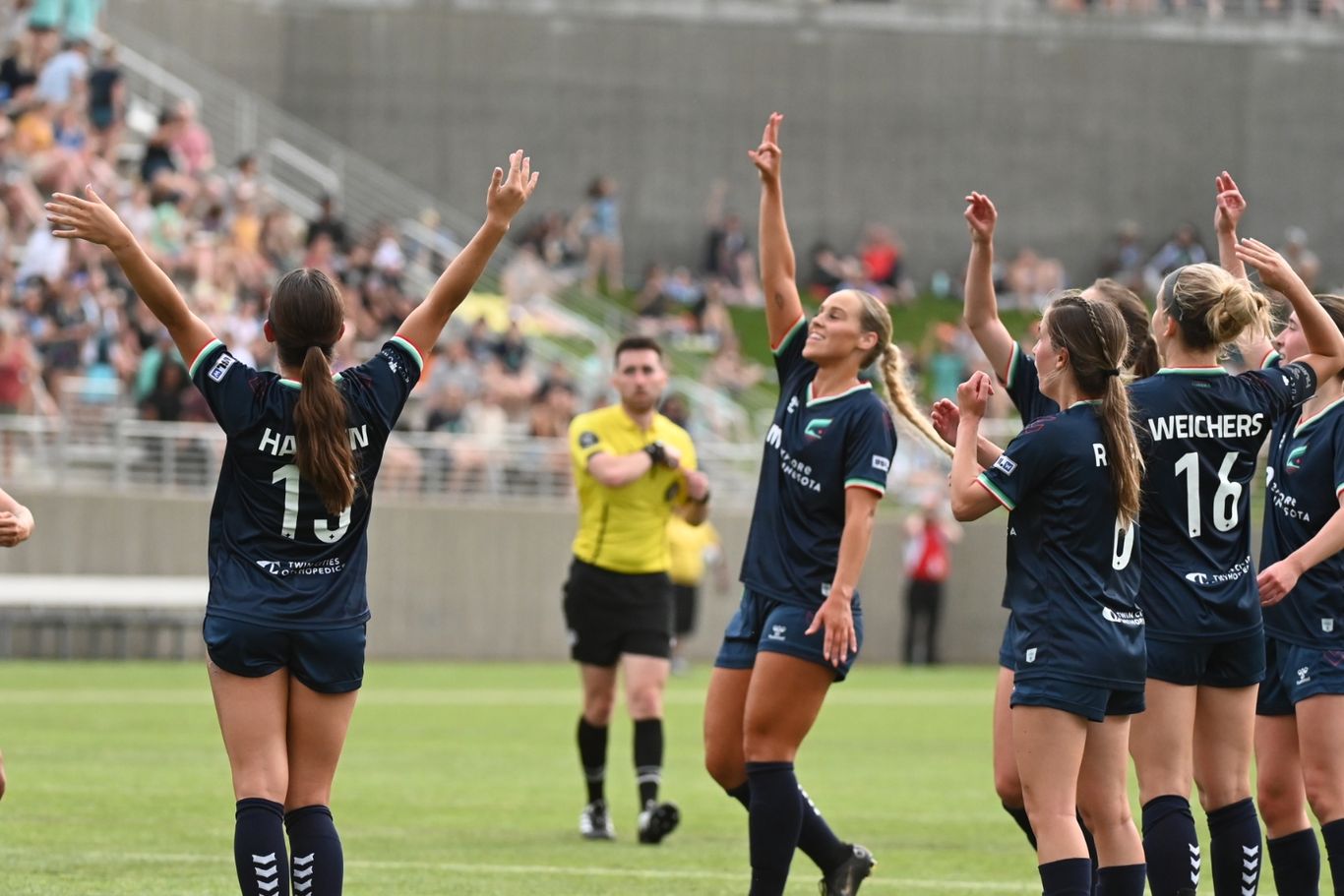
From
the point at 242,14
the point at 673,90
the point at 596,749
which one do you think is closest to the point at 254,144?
the point at 242,14

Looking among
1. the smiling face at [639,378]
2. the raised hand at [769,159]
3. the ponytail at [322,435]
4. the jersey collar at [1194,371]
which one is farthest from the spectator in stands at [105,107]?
the jersey collar at [1194,371]

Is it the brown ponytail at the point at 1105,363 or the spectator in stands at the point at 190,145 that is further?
the spectator in stands at the point at 190,145

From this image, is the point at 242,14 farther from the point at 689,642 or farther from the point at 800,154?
the point at 689,642

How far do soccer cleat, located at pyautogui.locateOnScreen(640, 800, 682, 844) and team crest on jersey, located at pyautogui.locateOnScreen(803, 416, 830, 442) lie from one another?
2966mm

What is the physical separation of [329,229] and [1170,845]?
21.2 metres

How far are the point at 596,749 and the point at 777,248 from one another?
135 inches

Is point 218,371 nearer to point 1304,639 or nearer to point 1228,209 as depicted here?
Result: point 1228,209

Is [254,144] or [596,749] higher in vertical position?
[254,144]

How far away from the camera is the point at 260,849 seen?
621cm

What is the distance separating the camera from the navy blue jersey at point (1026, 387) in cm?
760

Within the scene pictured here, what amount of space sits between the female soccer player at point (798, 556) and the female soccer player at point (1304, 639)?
130 cm

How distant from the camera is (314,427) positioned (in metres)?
6.21

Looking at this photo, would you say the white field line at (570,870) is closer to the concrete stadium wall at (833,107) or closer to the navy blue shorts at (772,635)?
the navy blue shorts at (772,635)

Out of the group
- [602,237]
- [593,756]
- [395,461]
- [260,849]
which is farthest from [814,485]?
[602,237]
